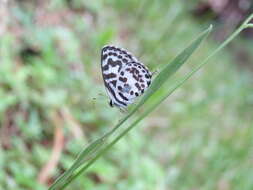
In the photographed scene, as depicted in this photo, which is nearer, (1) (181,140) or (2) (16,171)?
(2) (16,171)

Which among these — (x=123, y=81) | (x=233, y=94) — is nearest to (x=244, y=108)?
(x=233, y=94)

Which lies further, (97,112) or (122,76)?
(97,112)

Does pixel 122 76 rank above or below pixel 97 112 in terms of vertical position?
below

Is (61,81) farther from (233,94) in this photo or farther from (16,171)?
(233,94)

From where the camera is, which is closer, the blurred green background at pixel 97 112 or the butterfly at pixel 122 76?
the butterfly at pixel 122 76
